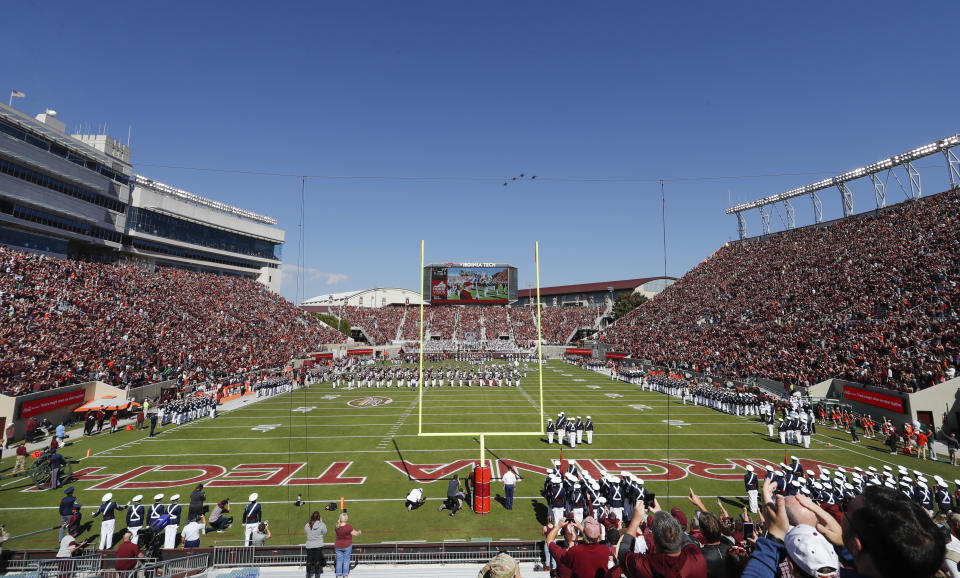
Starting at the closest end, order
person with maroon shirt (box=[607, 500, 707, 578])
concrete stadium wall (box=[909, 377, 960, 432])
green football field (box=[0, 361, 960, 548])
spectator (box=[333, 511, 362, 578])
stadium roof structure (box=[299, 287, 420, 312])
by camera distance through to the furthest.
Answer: person with maroon shirt (box=[607, 500, 707, 578]), spectator (box=[333, 511, 362, 578]), green football field (box=[0, 361, 960, 548]), concrete stadium wall (box=[909, 377, 960, 432]), stadium roof structure (box=[299, 287, 420, 312])

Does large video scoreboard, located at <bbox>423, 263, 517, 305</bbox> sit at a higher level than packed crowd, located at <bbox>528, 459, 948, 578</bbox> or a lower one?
higher

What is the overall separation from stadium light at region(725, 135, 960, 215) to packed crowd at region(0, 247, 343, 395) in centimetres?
4843

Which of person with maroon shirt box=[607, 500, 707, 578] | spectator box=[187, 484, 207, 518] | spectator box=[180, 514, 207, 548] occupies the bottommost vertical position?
spectator box=[180, 514, 207, 548]

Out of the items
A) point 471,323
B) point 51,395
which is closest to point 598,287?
point 471,323

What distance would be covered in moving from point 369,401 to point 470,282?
3417 centimetres

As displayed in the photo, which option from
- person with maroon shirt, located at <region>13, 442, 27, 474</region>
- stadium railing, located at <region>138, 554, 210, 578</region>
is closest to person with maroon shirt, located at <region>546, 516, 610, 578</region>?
stadium railing, located at <region>138, 554, 210, 578</region>

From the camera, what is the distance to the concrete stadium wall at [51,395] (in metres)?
15.0

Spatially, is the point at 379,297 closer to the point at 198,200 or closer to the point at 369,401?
the point at 198,200

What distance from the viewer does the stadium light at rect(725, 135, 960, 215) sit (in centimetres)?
3006

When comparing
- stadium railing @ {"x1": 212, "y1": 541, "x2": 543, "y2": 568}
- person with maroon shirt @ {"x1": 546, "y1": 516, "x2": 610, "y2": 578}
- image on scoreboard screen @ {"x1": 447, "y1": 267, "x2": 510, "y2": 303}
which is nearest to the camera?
person with maroon shirt @ {"x1": 546, "y1": 516, "x2": 610, "y2": 578}

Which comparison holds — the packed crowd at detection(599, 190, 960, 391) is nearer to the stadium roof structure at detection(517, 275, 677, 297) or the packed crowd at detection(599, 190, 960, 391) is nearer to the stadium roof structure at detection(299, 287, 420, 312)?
the stadium roof structure at detection(517, 275, 677, 297)

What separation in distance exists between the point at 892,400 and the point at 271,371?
110ft

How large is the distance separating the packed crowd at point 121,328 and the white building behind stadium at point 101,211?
3718mm

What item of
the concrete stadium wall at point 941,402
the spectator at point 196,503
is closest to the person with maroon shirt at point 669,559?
the spectator at point 196,503
